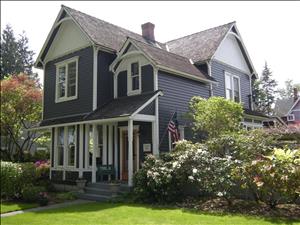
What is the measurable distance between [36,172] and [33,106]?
31.4 ft

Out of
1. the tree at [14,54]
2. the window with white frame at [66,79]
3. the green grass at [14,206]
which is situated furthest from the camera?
the tree at [14,54]

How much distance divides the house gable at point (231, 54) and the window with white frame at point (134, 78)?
20.6ft

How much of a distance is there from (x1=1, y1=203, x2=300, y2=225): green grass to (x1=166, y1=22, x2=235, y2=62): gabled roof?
456 inches

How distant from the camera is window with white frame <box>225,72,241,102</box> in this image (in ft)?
70.8

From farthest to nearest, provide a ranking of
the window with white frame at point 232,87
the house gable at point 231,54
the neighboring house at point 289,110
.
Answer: the neighboring house at point 289,110
the window with white frame at point 232,87
the house gable at point 231,54

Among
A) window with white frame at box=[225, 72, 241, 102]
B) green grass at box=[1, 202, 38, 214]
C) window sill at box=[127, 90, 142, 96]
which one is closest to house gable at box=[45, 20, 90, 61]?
window sill at box=[127, 90, 142, 96]

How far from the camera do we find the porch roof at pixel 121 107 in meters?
14.0

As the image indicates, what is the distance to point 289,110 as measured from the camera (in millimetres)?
44438

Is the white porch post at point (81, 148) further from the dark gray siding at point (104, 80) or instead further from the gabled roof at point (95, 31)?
the gabled roof at point (95, 31)

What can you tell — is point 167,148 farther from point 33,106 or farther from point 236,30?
point 33,106

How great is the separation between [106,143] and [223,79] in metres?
9.14

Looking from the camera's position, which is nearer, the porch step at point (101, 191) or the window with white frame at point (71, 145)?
the porch step at point (101, 191)

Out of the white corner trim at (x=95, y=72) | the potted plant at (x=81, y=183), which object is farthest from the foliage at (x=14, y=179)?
the white corner trim at (x=95, y=72)

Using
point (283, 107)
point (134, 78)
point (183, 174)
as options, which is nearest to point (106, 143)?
point (134, 78)
